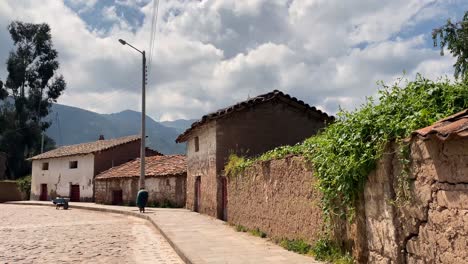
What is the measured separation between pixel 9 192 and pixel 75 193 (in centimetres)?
831

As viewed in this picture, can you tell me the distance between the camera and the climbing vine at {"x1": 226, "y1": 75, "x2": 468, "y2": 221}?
213 inches

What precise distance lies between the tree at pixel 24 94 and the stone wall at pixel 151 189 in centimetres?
2264

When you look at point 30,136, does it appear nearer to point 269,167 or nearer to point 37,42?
point 37,42

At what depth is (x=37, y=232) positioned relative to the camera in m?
14.1

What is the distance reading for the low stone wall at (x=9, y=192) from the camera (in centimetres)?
4010

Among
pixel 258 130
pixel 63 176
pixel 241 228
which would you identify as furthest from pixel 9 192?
pixel 241 228

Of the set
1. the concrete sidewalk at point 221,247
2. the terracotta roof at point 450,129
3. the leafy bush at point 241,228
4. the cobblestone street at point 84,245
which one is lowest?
the cobblestone street at point 84,245

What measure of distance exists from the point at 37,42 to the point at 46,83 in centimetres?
519

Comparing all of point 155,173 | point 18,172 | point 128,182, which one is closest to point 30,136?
point 18,172

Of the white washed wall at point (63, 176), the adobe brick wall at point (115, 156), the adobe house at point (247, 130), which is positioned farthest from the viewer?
the white washed wall at point (63, 176)

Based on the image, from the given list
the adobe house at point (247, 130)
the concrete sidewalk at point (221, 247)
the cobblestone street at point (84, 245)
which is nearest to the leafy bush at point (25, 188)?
the cobblestone street at point (84, 245)

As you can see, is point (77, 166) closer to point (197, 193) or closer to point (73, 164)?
point (73, 164)

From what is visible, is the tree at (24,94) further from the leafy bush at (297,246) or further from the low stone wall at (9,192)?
the leafy bush at (297,246)

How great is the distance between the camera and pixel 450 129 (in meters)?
4.25
